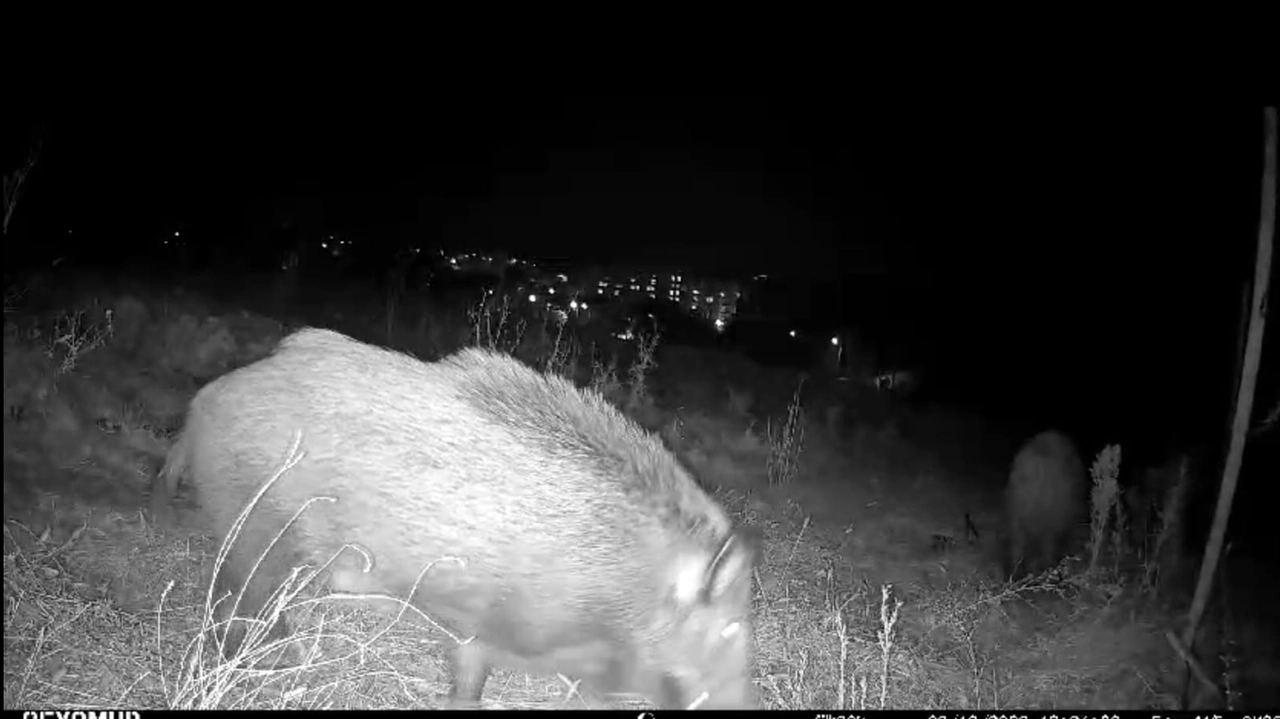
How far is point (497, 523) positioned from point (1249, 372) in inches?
143

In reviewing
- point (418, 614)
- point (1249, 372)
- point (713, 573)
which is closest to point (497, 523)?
point (418, 614)

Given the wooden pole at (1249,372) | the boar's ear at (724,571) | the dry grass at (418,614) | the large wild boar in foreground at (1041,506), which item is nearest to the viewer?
the boar's ear at (724,571)

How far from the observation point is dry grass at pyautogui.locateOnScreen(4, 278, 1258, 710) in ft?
11.3

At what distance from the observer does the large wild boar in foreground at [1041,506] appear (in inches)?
291

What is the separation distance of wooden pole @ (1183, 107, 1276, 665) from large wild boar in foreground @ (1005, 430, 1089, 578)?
9.34 feet

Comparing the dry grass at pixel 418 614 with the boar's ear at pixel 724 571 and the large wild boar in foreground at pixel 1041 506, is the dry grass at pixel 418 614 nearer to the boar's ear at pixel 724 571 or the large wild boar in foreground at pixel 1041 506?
the large wild boar in foreground at pixel 1041 506

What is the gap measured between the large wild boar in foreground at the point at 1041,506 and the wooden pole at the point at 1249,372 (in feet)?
9.34

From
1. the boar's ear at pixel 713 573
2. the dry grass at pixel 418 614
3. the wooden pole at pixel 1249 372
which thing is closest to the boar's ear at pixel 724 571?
the boar's ear at pixel 713 573

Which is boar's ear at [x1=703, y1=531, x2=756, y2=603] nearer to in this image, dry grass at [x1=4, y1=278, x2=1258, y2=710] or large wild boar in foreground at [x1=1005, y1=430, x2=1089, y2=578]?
dry grass at [x1=4, y1=278, x2=1258, y2=710]

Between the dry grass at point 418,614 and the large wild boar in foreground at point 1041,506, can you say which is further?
the large wild boar in foreground at point 1041,506

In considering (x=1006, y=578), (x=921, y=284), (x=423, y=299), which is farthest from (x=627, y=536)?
(x=921, y=284)

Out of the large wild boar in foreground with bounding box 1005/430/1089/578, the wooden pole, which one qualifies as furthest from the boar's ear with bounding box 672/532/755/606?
the large wild boar in foreground with bounding box 1005/430/1089/578

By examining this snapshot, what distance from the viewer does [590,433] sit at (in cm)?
344

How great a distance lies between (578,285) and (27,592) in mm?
23091
